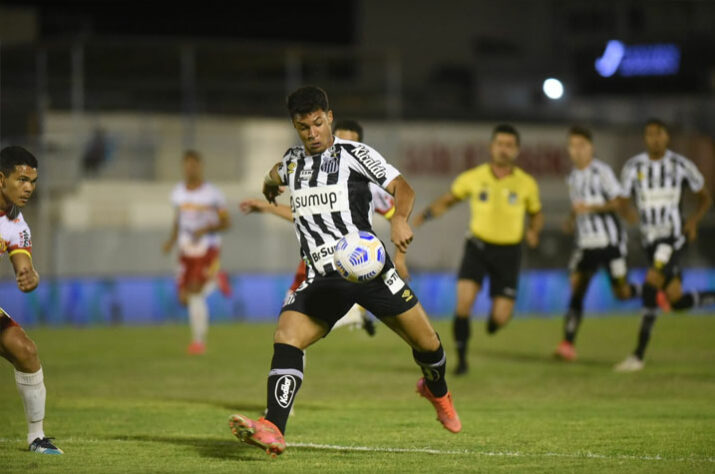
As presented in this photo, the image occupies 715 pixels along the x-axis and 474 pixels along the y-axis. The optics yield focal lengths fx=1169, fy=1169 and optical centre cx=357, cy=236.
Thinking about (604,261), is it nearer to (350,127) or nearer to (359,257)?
(350,127)

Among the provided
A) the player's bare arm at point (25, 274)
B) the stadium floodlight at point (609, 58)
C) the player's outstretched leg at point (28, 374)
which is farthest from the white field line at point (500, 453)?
the stadium floodlight at point (609, 58)

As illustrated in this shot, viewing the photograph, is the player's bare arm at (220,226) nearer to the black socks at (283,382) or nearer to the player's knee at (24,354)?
the player's knee at (24,354)

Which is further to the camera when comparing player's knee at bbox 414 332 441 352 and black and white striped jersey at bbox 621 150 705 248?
black and white striped jersey at bbox 621 150 705 248

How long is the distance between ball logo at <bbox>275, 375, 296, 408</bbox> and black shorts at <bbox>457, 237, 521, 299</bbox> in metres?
6.46

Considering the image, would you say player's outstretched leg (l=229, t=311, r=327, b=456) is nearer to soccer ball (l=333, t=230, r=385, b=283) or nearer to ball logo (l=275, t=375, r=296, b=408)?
ball logo (l=275, t=375, r=296, b=408)

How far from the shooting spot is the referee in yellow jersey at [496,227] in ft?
45.3

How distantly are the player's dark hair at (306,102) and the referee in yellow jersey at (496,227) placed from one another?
242 inches

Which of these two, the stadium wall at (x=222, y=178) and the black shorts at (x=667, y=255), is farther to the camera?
the stadium wall at (x=222, y=178)

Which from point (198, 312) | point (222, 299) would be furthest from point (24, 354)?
point (222, 299)

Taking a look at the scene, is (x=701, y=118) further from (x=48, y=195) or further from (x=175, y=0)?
(x=48, y=195)

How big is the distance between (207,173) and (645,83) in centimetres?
2303

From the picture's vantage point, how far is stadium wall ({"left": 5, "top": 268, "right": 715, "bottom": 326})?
929 inches

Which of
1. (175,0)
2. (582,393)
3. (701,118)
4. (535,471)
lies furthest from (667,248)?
(175,0)

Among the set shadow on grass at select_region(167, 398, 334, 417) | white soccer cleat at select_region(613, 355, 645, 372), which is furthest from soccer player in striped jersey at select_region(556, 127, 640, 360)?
shadow on grass at select_region(167, 398, 334, 417)
